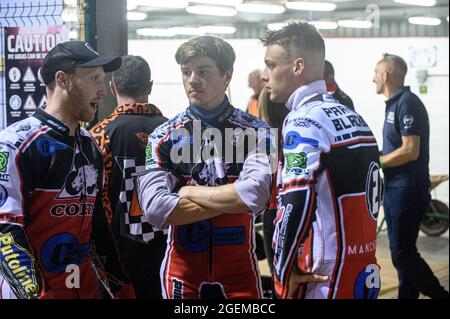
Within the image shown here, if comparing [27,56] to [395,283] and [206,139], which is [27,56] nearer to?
[206,139]

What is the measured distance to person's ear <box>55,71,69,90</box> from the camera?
3.46 metres

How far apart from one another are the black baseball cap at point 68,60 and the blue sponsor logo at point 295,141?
85 cm

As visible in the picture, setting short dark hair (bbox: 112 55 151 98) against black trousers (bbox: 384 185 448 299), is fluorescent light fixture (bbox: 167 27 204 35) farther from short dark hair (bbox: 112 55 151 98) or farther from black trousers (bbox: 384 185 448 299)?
short dark hair (bbox: 112 55 151 98)

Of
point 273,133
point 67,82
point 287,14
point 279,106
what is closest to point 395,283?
point 279,106

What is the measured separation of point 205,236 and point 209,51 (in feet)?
2.52

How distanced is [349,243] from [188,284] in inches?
27.5

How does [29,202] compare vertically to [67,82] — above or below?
below

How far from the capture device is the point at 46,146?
3.33 metres

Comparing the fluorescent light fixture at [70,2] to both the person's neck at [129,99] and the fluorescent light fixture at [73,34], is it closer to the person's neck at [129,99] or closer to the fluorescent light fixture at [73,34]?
the fluorescent light fixture at [73,34]

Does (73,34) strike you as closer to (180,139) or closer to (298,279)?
(180,139)

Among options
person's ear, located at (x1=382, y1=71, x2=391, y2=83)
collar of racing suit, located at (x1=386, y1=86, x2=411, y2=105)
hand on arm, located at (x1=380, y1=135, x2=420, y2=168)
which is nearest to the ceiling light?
person's ear, located at (x1=382, y1=71, x2=391, y2=83)

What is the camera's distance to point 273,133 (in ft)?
12.1

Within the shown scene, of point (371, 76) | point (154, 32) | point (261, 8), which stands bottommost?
point (371, 76)

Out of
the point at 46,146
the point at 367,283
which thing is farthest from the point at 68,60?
the point at 367,283
